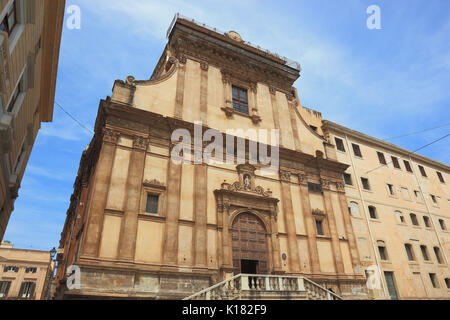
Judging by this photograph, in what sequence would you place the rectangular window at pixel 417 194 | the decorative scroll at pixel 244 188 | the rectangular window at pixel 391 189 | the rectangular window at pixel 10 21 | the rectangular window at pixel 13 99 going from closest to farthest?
the rectangular window at pixel 10 21 < the rectangular window at pixel 13 99 < the decorative scroll at pixel 244 188 < the rectangular window at pixel 391 189 < the rectangular window at pixel 417 194

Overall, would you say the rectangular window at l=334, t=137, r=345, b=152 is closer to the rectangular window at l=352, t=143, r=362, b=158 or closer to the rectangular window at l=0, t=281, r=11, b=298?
the rectangular window at l=352, t=143, r=362, b=158

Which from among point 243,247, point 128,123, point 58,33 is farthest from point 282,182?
point 58,33

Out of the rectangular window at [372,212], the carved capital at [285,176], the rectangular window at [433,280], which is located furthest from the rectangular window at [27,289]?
the rectangular window at [433,280]

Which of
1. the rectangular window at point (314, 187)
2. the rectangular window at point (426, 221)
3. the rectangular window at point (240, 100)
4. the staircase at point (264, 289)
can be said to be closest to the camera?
the staircase at point (264, 289)

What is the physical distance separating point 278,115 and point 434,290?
19242 mm

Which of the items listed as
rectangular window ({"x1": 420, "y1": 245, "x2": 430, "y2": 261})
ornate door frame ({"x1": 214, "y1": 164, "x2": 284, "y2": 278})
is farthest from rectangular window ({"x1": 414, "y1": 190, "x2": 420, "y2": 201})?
ornate door frame ({"x1": 214, "y1": 164, "x2": 284, "y2": 278})

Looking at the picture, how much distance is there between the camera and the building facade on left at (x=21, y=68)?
844cm

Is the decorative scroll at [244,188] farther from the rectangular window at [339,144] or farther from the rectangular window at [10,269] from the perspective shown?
the rectangular window at [10,269]

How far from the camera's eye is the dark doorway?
17359 millimetres

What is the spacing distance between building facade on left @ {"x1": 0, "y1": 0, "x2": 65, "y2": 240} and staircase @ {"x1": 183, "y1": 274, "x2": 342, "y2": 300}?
9.08 m

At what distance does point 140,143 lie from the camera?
16.7 metres

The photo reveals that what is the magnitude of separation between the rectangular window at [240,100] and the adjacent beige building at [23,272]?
44.0 meters

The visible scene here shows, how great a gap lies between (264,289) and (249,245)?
4.22m

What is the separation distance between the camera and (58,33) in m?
13.1
